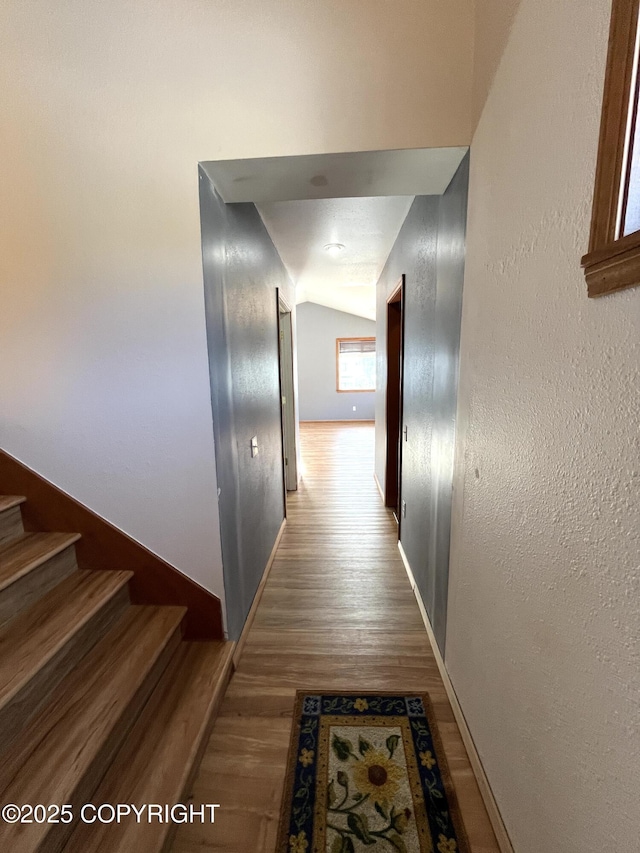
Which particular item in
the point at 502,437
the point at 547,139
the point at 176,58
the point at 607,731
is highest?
the point at 176,58

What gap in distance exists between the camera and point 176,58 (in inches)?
49.3

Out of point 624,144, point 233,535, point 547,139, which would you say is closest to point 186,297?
point 233,535

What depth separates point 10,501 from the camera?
59.0 inches

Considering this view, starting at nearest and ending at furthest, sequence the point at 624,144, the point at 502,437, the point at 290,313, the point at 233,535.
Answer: the point at 624,144 < the point at 502,437 < the point at 233,535 < the point at 290,313

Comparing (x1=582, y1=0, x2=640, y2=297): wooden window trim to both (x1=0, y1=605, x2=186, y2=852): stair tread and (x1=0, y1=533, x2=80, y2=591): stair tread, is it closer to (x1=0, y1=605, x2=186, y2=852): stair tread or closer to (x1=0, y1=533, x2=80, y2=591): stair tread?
(x1=0, y1=605, x2=186, y2=852): stair tread

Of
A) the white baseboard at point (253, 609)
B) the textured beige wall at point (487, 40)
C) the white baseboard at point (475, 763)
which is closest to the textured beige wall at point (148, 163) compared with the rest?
the textured beige wall at point (487, 40)

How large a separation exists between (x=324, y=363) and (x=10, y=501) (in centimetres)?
759

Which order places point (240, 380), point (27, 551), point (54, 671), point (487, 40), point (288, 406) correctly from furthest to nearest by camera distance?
point (288, 406) → point (240, 380) → point (27, 551) → point (54, 671) → point (487, 40)

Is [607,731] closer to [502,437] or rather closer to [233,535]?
[502,437]

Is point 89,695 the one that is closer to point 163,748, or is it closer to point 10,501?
point 163,748

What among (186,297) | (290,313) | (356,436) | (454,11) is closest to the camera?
(454,11)

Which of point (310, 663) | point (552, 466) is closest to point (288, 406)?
point (310, 663)

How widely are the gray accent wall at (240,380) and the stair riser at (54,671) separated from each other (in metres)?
0.48

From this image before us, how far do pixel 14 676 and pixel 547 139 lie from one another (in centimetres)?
206
